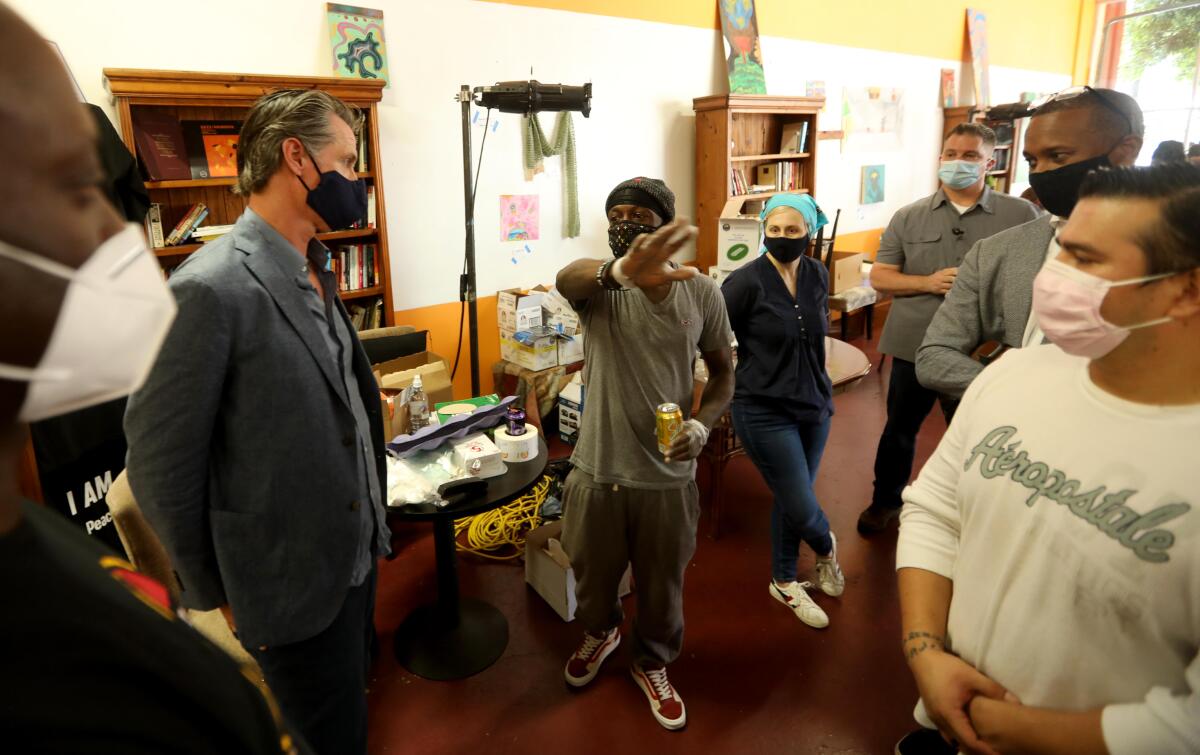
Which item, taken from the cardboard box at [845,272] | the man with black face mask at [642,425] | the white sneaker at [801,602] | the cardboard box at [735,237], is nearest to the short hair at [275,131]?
the man with black face mask at [642,425]

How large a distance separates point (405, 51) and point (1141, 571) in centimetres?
407

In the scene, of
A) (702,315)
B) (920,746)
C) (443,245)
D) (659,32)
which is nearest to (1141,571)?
(920,746)

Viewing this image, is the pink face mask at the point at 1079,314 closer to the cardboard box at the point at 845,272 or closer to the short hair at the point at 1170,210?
the short hair at the point at 1170,210

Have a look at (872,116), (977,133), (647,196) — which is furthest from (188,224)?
(872,116)

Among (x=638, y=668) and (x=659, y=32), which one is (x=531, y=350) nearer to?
(x=638, y=668)

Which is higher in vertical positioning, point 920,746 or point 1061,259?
point 1061,259

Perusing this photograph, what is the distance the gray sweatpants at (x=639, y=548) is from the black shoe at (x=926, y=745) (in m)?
0.73

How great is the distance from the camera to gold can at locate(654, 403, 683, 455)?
171 cm

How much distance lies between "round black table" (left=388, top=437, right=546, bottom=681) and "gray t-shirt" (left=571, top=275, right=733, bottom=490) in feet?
1.17

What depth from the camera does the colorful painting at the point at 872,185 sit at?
6.87 m

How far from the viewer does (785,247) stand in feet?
7.48

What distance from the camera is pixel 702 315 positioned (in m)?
1.91

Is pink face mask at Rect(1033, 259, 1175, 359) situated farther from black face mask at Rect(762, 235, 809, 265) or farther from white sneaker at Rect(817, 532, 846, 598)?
white sneaker at Rect(817, 532, 846, 598)

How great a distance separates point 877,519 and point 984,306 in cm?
152
